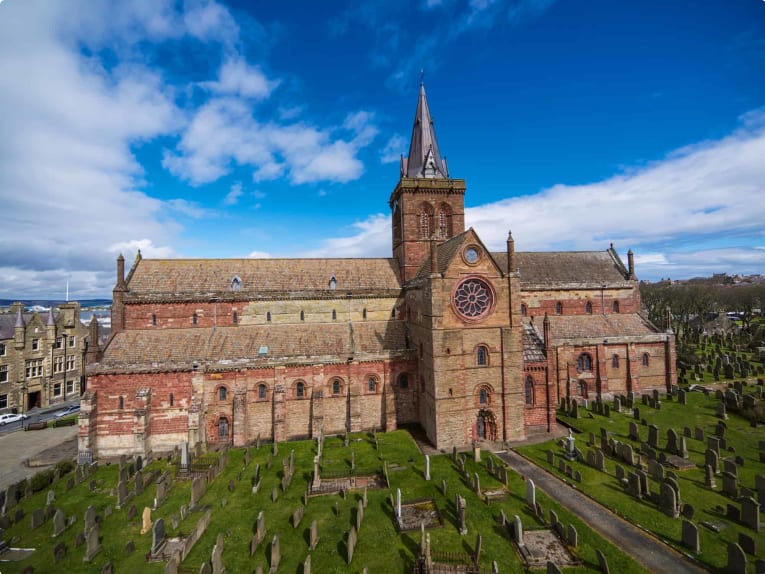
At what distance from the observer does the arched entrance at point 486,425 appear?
79.6 ft

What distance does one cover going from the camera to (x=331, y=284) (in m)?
30.3

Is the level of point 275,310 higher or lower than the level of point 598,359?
higher

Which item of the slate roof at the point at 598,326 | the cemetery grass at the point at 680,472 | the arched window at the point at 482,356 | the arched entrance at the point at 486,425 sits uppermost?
the slate roof at the point at 598,326

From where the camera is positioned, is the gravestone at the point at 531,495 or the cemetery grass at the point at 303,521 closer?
the cemetery grass at the point at 303,521

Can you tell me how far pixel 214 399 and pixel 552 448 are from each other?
75.1ft

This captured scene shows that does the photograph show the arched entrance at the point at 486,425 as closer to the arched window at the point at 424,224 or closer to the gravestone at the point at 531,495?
the gravestone at the point at 531,495

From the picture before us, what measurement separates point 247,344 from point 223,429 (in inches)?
237

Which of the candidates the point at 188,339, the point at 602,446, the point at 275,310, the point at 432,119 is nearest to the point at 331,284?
the point at 275,310

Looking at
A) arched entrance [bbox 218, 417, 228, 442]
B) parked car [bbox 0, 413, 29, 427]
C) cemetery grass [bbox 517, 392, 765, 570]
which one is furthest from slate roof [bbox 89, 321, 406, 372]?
parked car [bbox 0, 413, 29, 427]

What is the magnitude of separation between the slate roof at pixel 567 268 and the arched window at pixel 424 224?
9388mm

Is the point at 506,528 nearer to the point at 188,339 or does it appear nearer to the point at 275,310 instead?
the point at 275,310

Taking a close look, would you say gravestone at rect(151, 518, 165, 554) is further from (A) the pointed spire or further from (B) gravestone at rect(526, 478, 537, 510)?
(A) the pointed spire

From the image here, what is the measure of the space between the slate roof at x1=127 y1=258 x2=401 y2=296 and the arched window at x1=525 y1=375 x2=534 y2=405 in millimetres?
12698

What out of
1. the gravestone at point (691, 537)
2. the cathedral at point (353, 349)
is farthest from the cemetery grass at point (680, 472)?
the cathedral at point (353, 349)
